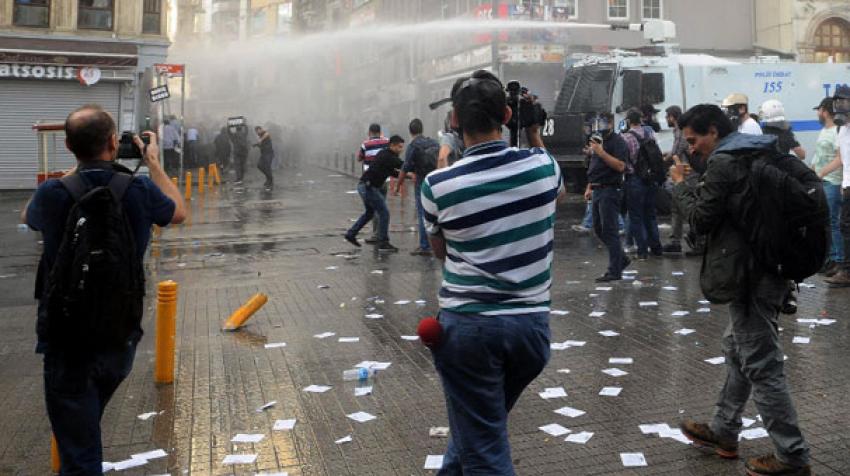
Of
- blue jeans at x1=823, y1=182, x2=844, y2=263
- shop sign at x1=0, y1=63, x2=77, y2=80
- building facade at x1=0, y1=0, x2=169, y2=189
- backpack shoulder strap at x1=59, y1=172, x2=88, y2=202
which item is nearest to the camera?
backpack shoulder strap at x1=59, y1=172, x2=88, y2=202

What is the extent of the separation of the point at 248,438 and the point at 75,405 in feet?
5.10

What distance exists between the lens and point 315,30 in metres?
61.5

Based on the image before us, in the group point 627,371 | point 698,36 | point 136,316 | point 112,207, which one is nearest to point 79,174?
point 112,207

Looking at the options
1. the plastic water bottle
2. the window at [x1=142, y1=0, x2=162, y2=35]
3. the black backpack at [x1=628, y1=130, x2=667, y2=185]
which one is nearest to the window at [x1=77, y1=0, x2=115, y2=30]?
the window at [x1=142, y1=0, x2=162, y2=35]

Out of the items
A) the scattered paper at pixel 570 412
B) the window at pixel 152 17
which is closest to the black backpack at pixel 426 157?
the scattered paper at pixel 570 412

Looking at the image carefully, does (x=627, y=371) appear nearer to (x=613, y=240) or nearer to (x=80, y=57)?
(x=613, y=240)

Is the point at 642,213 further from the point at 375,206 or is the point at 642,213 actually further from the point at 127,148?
the point at 127,148

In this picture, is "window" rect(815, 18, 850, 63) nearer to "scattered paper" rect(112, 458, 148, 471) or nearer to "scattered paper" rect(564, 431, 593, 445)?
"scattered paper" rect(564, 431, 593, 445)

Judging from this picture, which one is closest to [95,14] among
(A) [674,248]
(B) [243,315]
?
(A) [674,248]

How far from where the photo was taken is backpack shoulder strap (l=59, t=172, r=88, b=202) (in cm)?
301

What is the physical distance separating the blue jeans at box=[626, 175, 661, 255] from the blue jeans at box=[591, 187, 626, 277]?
1091 millimetres

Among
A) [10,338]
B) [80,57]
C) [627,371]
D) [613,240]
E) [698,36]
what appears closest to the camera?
[627,371]

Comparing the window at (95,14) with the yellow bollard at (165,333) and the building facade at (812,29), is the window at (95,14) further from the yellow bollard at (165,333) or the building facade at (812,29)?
the yellow bollard at (165,333)

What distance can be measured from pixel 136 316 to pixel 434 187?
52.3 inches
